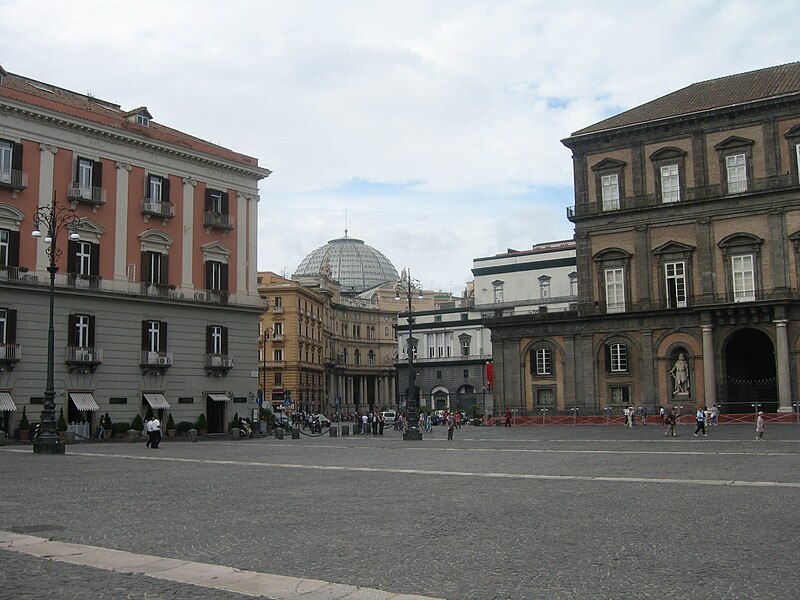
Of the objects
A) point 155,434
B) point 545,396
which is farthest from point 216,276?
point 545,396

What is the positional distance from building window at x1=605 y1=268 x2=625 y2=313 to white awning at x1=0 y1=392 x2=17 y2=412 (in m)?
37.8

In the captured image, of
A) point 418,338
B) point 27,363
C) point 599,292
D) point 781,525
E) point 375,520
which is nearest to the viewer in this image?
point 781,525

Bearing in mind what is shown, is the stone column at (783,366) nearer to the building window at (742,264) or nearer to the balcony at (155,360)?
the building window at (742,264)

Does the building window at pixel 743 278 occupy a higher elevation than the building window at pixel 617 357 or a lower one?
higher

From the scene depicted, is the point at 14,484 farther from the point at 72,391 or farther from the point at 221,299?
the point at 221,299

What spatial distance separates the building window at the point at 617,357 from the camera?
5831cm

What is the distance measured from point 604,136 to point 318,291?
6370 cm

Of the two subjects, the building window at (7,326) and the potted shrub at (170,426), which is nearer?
the building window at (7,326)

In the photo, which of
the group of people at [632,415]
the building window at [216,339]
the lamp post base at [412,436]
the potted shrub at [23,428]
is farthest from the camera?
the group of people at [632,415]

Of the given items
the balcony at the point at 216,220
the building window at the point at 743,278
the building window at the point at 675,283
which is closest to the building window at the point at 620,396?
the building window at the point at 675,283

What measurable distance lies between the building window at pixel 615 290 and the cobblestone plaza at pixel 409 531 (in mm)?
36896

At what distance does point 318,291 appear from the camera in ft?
386

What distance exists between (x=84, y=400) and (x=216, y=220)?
1339cm

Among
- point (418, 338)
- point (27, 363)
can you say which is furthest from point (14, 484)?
point (418, 338)
